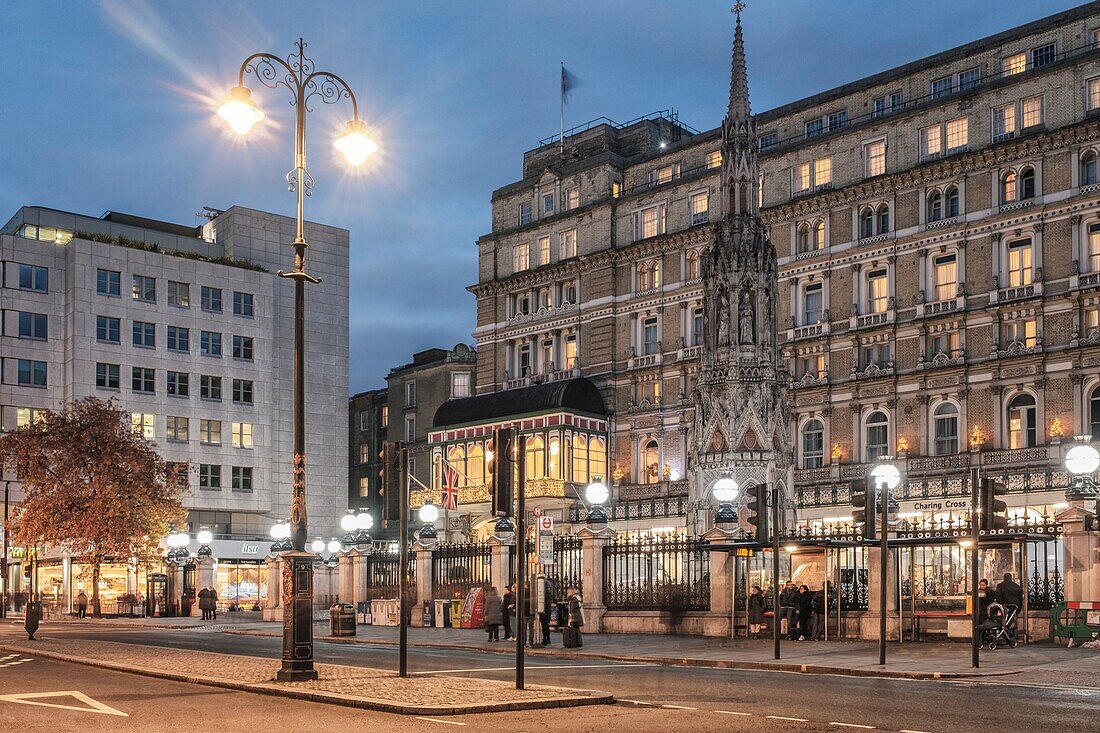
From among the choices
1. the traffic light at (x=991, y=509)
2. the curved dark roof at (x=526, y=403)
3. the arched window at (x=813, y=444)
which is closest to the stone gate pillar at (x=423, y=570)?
the traffic light at (x=991, y=509)

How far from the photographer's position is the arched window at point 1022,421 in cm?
5928

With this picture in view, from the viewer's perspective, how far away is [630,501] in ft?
237

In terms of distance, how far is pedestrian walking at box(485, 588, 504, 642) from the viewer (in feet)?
110

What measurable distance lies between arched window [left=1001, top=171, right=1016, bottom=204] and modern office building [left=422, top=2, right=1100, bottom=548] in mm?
72

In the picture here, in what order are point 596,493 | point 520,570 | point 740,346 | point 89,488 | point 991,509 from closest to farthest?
point 520,570
point 991,509
point 740,346
point 596,493
point 89,488

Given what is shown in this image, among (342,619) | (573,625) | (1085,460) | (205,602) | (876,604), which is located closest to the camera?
(1085,460)

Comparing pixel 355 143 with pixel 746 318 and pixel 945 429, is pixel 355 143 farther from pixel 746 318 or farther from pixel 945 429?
pixel 945 429

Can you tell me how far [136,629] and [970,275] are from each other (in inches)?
1637

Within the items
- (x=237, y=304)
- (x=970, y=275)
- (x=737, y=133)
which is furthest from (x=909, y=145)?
(x=237, y=304)

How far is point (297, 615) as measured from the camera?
62.6 feet

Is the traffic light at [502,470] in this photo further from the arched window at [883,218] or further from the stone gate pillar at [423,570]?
the arched window at [883,218]

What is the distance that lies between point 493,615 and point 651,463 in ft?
→ 135

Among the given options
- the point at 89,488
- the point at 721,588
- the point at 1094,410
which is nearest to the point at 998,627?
the point at 721,588

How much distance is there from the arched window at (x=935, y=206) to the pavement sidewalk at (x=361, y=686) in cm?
4755
